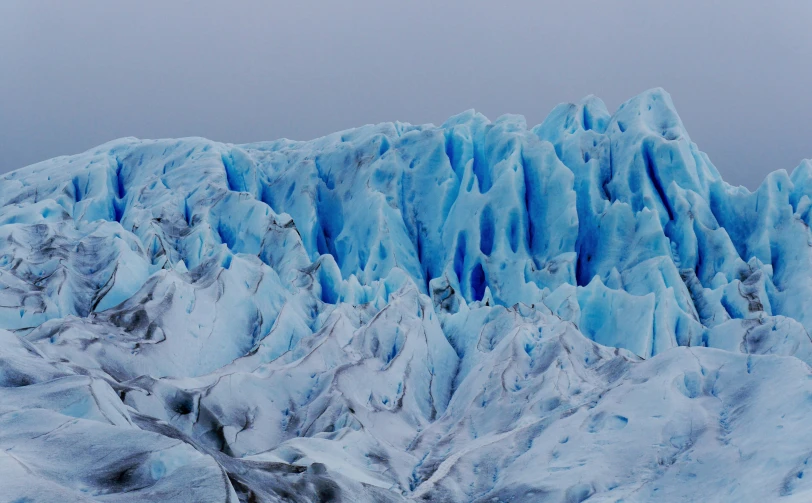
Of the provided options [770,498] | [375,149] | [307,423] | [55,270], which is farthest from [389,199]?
[770,498]

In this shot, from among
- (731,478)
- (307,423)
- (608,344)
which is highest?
(731,478)

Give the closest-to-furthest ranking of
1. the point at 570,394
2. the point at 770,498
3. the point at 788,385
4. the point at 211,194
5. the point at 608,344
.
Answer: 1. the point at 770,498
2. the point at 788,385
3. the point at 570,394
4. the point at 608,344
5. the point at 211,194

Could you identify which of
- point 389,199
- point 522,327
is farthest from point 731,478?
point 389,199

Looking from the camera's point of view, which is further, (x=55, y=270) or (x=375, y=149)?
(x=375, y=149)

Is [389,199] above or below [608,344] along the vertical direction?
above

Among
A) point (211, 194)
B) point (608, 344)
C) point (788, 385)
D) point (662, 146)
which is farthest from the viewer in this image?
point (211, 194)

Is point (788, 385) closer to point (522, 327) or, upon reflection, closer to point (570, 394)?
point (570, 394)
